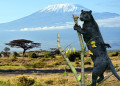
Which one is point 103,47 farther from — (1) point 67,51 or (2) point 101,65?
(1) point 67,51

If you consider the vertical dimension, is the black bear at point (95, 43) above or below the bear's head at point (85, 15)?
below

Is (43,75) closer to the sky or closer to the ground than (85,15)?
closer to the ground

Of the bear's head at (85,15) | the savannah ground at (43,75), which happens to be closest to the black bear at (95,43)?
the bear's head at (85,15)

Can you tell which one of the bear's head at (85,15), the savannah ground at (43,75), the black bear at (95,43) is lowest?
the savannah ground at (43,75)

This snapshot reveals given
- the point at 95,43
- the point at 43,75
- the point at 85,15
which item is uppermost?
the point at 85,15

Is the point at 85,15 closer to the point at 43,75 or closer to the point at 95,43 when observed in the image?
the point at 95,43

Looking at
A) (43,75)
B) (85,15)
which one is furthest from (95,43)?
(43,75)

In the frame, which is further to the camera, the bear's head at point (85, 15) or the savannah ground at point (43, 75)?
the savannah ground at point (43, 75)

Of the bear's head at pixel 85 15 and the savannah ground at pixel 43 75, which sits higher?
the bear's head at pixel 85 15

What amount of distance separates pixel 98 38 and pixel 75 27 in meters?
1.00

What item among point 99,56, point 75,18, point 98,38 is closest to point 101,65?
point 99,56

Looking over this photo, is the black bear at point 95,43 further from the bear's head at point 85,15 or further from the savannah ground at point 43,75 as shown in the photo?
the savannah ground at point 43,75

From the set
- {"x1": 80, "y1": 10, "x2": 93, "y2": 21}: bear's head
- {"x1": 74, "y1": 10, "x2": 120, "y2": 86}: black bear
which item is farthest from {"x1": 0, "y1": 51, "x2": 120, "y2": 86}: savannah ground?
{"x1": 80, "y1": 10, "x2": 93, "y2": 21}: bear's head

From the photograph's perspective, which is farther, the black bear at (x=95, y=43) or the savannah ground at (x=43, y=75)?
the savannah ground at (x=43, y=75)
